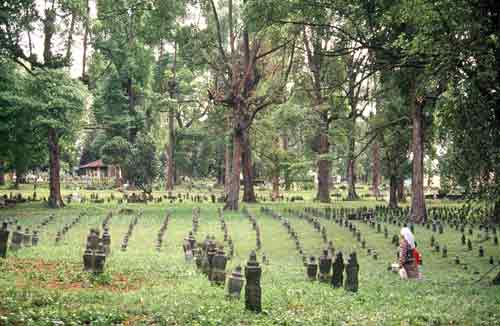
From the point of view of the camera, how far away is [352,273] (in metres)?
11.0

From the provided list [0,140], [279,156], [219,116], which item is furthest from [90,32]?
[279,156]

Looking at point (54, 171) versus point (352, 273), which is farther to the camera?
point (54, 171)

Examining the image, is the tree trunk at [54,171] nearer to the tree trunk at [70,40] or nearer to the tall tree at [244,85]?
the tree trunk at [70,40]

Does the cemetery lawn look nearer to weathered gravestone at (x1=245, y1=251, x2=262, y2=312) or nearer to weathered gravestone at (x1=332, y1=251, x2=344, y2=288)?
weathered gravestone at (x1=245, y1=251, x2=262, y2=312)

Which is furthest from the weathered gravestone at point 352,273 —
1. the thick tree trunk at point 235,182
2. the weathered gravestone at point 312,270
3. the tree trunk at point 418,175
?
the thick tree trunk at point 235,182

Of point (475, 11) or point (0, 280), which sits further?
point (475, 11)

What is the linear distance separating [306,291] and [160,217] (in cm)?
1911

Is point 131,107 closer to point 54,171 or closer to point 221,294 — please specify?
point 54,171

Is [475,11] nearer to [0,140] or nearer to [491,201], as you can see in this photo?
[491,201]

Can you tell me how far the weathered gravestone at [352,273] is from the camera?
36.0 ft

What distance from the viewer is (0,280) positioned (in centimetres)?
959

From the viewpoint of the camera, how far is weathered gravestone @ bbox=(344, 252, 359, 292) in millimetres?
10969

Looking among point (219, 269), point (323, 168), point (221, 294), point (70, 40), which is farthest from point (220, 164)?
point (221, 294)

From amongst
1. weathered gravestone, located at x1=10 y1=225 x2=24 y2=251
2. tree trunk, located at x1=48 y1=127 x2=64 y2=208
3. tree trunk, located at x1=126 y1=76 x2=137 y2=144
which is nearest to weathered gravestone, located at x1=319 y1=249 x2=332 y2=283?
weathered gravestone, located at x1=10 y1=225 x2=24 y2=251
